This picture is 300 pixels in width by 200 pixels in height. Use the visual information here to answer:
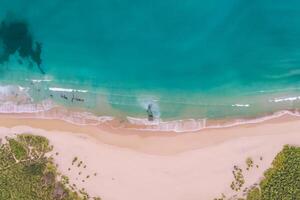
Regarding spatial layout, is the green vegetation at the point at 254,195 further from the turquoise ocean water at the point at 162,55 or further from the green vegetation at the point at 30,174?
the green vegetation at the point at 30,174

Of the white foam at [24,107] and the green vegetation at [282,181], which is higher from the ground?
the white foam at [24,107]

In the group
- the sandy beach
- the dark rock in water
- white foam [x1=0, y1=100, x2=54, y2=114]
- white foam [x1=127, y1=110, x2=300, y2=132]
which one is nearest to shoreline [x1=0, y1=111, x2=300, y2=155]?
the sandy beach

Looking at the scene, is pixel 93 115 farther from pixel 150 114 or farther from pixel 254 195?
pixel 254 195

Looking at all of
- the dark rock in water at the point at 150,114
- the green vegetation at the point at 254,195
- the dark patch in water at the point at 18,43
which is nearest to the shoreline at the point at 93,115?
the dark rock in water at the point at 150,114

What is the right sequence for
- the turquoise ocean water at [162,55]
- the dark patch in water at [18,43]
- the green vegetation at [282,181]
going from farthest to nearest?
the dark patch in water at [18,43]
the turquoise ocean water at [162,55]
the green vegetation at [282,181]

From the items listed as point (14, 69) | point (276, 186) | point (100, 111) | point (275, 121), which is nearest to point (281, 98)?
point (275, 121)

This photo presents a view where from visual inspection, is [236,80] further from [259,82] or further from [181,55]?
[181,55]

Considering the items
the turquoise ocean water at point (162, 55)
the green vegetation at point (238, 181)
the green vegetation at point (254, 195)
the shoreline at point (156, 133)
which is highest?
the turquoise ocean water at point (162, 55)

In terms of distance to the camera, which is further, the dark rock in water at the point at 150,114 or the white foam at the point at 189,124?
the dark rock in water at the point at 150,114

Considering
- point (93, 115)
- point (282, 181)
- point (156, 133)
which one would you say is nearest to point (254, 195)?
point (282, 181)
